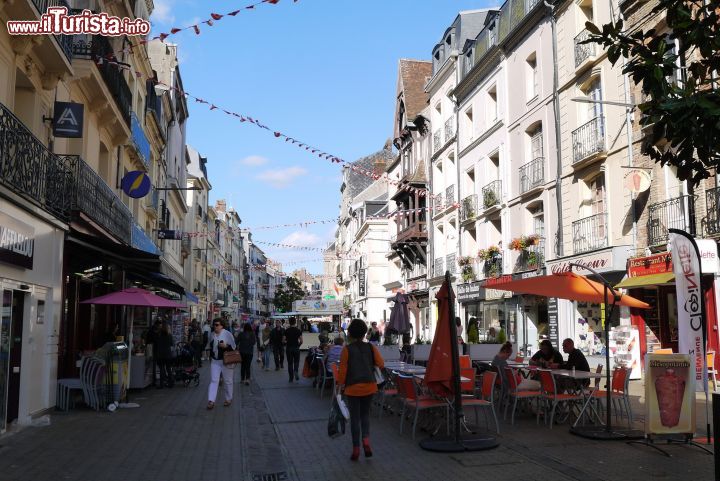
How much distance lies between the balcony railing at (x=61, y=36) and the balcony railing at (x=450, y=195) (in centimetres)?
2082

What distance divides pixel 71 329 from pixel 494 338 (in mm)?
12871

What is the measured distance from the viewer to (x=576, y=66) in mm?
20109

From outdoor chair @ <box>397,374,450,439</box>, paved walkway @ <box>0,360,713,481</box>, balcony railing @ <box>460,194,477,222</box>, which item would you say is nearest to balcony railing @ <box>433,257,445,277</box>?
balcony railing @ <box>460,194,477,222</box>

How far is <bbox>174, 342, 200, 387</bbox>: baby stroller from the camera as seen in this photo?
16812mm

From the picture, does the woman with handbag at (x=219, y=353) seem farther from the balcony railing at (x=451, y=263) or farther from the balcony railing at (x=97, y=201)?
the balcony railing at (x=451, y=263)

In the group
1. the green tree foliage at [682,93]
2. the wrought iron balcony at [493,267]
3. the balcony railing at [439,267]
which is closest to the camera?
the green tree foliage at [682,93]

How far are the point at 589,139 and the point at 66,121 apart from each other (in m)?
14.1

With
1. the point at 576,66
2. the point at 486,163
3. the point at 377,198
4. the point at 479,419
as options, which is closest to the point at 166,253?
the point at 486,163

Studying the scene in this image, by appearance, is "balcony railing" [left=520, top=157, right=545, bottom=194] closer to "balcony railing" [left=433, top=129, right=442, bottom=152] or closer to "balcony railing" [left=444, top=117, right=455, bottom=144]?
"balcony railing" [left=444, top=117, right=455, bottom=144]

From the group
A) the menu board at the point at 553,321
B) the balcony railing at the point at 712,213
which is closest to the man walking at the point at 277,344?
the menu board at the point at 553,321

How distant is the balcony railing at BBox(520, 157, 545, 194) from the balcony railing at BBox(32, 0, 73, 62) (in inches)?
598

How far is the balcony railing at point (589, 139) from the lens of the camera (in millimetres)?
18719

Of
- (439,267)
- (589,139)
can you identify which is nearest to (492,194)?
(589,139)

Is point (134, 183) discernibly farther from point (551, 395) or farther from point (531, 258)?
point (551, 395)
